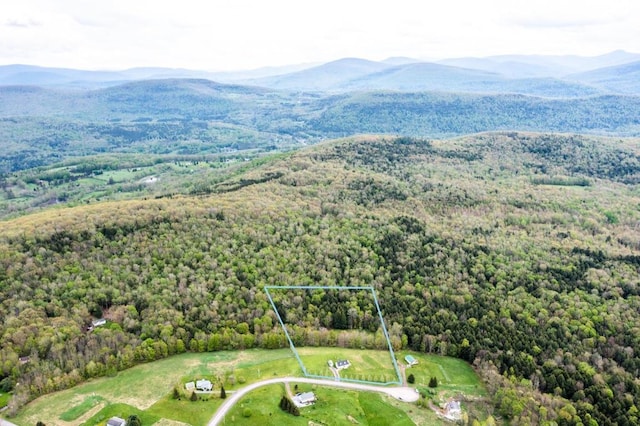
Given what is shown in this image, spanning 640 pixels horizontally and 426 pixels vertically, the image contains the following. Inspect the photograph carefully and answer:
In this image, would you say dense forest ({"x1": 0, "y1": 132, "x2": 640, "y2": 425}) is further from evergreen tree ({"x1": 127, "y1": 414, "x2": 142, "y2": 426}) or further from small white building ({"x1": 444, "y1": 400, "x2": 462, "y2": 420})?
evergreen tree ({"x1": 127, "y1": 414, "x2": 142, "y2": 426})

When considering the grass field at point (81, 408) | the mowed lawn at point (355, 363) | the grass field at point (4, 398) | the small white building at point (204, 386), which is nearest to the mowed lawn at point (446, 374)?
the mowed lawn at point (355, 363)

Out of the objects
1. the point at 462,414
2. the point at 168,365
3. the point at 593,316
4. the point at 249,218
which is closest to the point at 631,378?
the point at 593,316

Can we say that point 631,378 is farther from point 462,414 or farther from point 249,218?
point 249,218

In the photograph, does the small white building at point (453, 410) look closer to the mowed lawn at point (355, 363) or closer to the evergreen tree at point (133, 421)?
the mowed lawn at point (355, 363)

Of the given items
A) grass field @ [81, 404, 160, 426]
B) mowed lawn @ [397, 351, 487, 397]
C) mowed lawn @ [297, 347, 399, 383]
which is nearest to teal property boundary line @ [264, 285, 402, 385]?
mowed lawn @ [297, 347, 399, 383]

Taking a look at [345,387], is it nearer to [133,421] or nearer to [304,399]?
[304,399]

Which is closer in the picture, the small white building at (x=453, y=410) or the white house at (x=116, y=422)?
the white house at (x=116, y=422)
